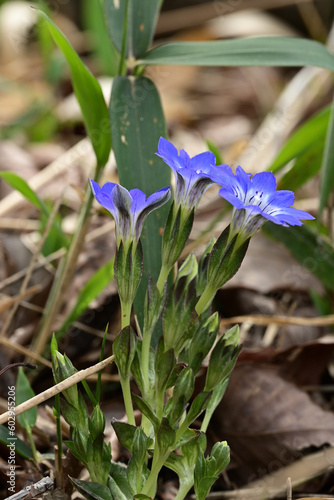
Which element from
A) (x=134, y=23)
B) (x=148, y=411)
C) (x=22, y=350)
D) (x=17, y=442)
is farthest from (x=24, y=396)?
(x=134, y=23)

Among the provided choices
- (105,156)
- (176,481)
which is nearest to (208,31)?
(105,156)

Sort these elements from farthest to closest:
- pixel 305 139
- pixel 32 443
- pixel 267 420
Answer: pixel 305 139 → pixel 267 420 → pixel 32 443

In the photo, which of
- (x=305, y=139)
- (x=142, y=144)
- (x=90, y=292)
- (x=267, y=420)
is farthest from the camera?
(x=305, y=139)

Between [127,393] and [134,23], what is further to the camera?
[134,23]

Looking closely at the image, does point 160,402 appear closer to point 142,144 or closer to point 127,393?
point 127,393

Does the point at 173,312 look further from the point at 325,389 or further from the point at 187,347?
the point at 325,389
